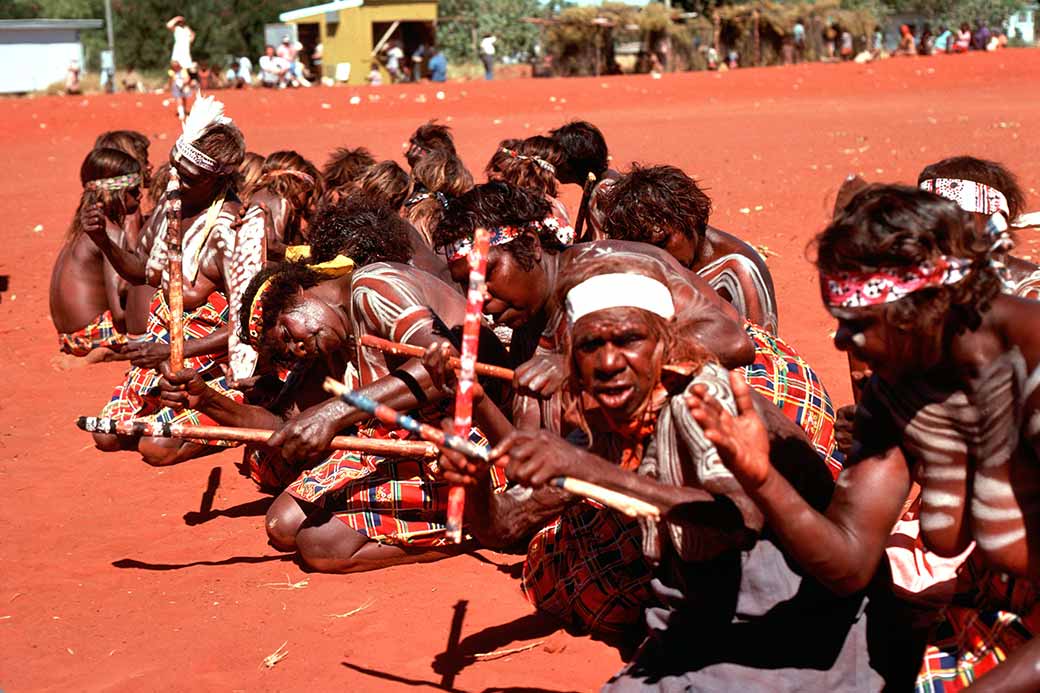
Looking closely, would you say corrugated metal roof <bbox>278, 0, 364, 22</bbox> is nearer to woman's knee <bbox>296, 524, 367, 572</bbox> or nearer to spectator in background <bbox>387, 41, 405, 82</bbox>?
spectator in background <bbox>387, 41, 405, 82</bbox>

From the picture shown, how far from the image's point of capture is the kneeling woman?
3.07 metres

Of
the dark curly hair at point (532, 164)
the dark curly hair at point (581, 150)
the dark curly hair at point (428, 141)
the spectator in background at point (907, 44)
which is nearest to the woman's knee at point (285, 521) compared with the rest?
the dark curly hair at point (532, 164)

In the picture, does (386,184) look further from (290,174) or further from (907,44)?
(907,44)

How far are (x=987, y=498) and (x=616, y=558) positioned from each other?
1.44 m

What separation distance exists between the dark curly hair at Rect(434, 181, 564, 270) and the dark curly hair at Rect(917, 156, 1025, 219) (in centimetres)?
149

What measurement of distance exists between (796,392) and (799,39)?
1364 inches

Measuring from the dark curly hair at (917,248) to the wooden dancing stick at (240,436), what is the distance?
1.25m

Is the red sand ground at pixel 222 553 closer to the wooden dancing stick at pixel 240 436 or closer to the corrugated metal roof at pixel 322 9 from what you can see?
the wooden dancing stick at pixel 240 436

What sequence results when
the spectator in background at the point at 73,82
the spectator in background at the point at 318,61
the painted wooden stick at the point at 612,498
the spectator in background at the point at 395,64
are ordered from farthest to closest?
1. the spectator in background at the point at 318,61
2. the spectator in background at the point at 395,64
3. the spectator in background at the point at 73,82
4. the painted wooden stick at the point at 612,498

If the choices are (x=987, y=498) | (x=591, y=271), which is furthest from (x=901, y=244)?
(x=591, y=271)

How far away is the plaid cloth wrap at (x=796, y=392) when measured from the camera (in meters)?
4.30

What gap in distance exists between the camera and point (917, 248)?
272 cm

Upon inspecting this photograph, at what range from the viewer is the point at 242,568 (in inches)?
201

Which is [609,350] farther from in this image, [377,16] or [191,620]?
[377,16]
